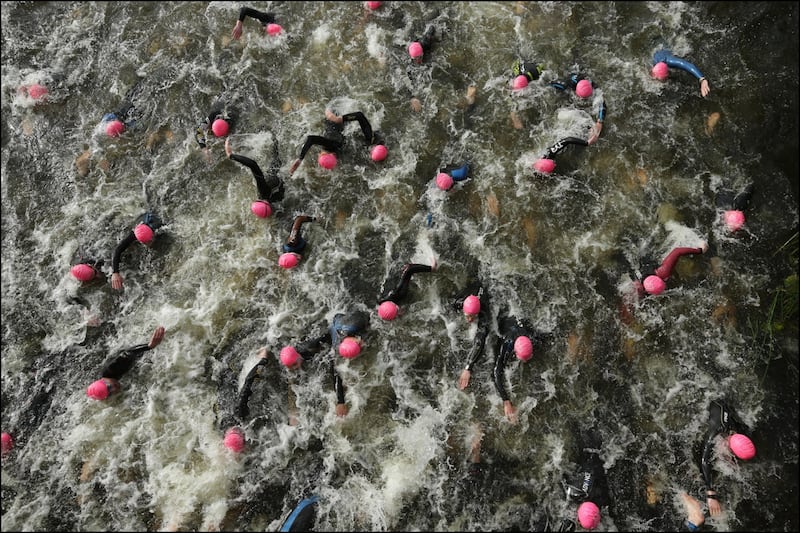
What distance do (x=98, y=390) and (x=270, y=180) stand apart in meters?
3.94

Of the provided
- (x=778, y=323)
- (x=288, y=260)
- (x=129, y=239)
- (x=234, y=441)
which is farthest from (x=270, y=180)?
(x=778, y=323)

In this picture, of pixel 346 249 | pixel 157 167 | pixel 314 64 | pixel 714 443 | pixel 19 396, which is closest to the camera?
pixel 714 443

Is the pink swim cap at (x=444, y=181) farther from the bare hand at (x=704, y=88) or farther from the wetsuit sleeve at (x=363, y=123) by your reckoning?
the bare hand at (x=704, y=88)

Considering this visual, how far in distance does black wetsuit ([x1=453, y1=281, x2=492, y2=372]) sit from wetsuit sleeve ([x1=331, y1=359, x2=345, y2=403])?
1.75 metres

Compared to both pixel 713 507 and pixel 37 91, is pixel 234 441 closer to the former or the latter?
pixel 713 507

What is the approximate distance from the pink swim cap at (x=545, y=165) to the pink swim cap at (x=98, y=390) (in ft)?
23.5

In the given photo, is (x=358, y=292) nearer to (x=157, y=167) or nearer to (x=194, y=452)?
(x=194, y=452)

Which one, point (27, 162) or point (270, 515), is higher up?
point (27, 162)

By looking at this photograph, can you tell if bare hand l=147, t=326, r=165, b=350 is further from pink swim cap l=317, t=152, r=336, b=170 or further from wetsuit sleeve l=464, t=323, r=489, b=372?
wetsuit sleeve l=464, t=323, r=489, b=372

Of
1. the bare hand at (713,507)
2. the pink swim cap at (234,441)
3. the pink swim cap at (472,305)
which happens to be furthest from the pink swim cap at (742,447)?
the pink swim cap at (234,441)

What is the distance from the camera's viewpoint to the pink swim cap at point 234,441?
250 inches

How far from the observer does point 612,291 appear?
7020 mm

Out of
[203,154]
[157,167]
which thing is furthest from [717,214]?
[157,167]

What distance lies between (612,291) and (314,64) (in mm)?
6483
